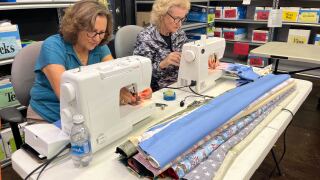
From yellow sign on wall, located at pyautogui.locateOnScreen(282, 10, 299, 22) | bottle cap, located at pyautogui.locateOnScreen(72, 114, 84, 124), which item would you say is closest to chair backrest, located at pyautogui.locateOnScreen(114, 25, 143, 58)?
bottle cap, located at pyautogui.locateOnScreen(72, 114, 84, 124)

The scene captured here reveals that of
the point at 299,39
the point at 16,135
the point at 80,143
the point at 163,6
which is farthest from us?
the point at 299,39

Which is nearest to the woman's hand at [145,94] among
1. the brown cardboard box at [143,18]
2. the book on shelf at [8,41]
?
the book on shelf at [8,41]

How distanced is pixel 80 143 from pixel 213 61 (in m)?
1.05

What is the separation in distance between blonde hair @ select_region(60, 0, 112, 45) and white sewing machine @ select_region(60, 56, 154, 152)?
32cm

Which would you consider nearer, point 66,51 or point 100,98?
point 100,98

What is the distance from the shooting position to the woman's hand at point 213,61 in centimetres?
161

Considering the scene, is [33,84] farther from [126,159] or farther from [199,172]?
[199,172]

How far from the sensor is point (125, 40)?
1924 millimetres

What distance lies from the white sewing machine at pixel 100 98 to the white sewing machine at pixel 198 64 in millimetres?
382

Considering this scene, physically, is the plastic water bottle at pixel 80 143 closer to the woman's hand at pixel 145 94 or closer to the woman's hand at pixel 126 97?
the woman's hand at pixel 126 97

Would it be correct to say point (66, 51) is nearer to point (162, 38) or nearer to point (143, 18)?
point (162, 38)

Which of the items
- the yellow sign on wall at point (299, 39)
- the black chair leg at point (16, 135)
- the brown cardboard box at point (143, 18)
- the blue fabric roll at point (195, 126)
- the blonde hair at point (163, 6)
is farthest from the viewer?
the yellow sign on wall at point (299, 39)

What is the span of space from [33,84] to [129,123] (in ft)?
2.32

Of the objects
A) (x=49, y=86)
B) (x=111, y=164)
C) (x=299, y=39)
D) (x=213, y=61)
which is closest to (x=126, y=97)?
(x=111, y=164)
